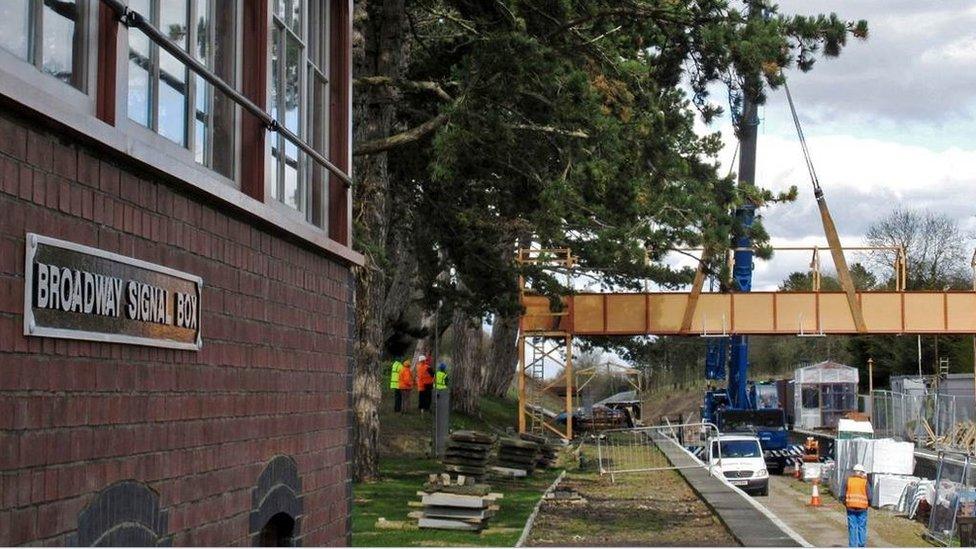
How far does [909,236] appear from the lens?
87.8 metres

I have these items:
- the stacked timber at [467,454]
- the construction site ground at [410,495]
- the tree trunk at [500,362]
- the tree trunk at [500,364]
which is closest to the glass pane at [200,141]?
the construction site ground at [410,495]

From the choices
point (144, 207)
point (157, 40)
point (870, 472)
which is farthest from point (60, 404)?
point (870, 472)

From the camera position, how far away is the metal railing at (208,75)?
571cm

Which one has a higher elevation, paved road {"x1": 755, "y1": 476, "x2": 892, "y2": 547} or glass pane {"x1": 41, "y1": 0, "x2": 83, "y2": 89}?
glass pane {"x1": 41, "y1": 0, "x2": 83, "y2": 89}

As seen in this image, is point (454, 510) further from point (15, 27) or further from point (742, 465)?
point (742, 465)

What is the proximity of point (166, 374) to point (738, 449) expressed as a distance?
30.9m

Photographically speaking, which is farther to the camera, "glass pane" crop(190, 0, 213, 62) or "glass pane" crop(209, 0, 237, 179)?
"glass pane" crop(209, 0, 237, 179)

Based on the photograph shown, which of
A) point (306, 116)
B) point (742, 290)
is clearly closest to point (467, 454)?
point (306, 116)

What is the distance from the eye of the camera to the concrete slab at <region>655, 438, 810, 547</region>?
1902 cm

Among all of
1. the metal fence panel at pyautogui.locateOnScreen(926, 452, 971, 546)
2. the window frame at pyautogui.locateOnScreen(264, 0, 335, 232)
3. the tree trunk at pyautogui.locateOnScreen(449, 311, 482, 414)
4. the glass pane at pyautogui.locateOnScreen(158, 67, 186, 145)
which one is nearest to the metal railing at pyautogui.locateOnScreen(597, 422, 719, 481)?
the metal fence panel at pyautogui.locateOnScreen(926, 452, 971, 546)

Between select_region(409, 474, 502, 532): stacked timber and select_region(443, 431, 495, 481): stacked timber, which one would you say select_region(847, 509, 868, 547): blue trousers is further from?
select_region(443, 431, 495, 481): stacked timber

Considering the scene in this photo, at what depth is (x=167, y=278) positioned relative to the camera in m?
6.12

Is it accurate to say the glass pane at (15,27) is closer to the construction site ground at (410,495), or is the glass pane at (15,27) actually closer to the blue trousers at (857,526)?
the construction site ground at (410,495)

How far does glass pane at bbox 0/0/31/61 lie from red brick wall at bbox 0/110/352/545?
359 mm
